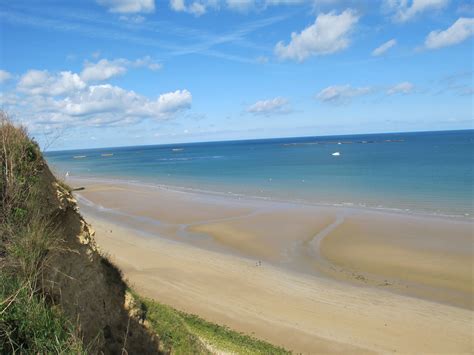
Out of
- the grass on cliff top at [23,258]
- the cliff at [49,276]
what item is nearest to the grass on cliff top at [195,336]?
the cliff at [49,276]

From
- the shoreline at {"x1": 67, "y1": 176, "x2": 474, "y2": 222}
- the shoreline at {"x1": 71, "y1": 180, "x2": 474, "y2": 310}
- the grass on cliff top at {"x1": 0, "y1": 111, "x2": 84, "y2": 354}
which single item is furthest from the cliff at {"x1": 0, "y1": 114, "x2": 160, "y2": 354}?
the shoreline at {"x1": 67, "y1": 176, "x2": 474, "y2": 222}

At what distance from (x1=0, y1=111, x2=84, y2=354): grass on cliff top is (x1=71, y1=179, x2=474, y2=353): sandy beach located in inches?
375

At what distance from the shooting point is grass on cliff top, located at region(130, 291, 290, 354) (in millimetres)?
9633

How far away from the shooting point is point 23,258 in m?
5.44

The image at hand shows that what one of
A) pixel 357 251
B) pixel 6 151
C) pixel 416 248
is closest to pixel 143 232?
pixel 357 251

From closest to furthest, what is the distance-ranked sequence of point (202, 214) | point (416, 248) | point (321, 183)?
1. point (416, 248)
2. point (202, 214)
3. point (321, 183)

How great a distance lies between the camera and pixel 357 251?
22.9 m

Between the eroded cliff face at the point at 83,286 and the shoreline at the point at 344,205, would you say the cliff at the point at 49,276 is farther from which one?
the shoreline at the point at 344,205

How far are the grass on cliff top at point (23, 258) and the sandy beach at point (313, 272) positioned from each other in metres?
9.53

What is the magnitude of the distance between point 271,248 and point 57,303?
18.6m

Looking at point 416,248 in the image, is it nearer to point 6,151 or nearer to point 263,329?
point 263,329

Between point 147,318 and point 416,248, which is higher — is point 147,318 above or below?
above

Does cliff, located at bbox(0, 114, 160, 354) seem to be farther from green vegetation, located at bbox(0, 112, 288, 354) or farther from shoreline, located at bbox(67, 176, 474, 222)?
shoreline, located at bbox(67, 176, 474, 222)

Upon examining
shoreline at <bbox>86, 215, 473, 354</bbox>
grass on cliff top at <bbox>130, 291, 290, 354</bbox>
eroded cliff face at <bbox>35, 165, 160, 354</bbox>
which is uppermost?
eroded cliff face at <bbox>35, 165, 160, 354</bbox>
